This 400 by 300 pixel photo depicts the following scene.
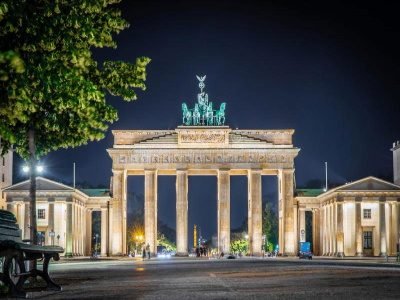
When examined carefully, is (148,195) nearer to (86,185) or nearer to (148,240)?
(148,240)

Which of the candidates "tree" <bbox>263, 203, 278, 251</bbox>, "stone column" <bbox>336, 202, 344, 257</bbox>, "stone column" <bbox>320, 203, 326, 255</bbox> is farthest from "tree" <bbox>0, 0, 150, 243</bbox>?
"tree" <bbox>263, 203, 278, 251</bbox>

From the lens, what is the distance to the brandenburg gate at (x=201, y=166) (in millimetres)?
108250

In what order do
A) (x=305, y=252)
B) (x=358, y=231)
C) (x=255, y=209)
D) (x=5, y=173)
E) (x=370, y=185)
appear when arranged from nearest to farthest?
(x=305, y=252)
(x=370, y=185)
(x=358, y=231)
(x=255, y=209)
(x=5, y=173)

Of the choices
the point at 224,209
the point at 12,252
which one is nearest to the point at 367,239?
the point at 224,209

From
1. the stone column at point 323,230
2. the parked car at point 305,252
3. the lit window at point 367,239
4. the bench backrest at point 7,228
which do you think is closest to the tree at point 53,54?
the bench backrest at point 7,228

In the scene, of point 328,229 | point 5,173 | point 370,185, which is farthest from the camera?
point 5,173

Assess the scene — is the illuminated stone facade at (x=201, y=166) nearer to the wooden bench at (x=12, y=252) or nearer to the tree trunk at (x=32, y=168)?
the tree trunk at (x=32, y=168)

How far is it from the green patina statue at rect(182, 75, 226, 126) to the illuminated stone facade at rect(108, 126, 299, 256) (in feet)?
7.41

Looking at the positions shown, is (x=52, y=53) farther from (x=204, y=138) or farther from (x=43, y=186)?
(x=204, y=138)

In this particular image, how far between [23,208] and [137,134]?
1860 cm

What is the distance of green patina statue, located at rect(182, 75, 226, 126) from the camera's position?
11081 cm

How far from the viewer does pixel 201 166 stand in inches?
4289

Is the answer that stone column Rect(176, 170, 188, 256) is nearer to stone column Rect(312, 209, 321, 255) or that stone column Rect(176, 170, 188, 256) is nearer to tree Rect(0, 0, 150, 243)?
stone column Rect(312, 209, 321, 255)

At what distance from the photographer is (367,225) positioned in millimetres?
106312
